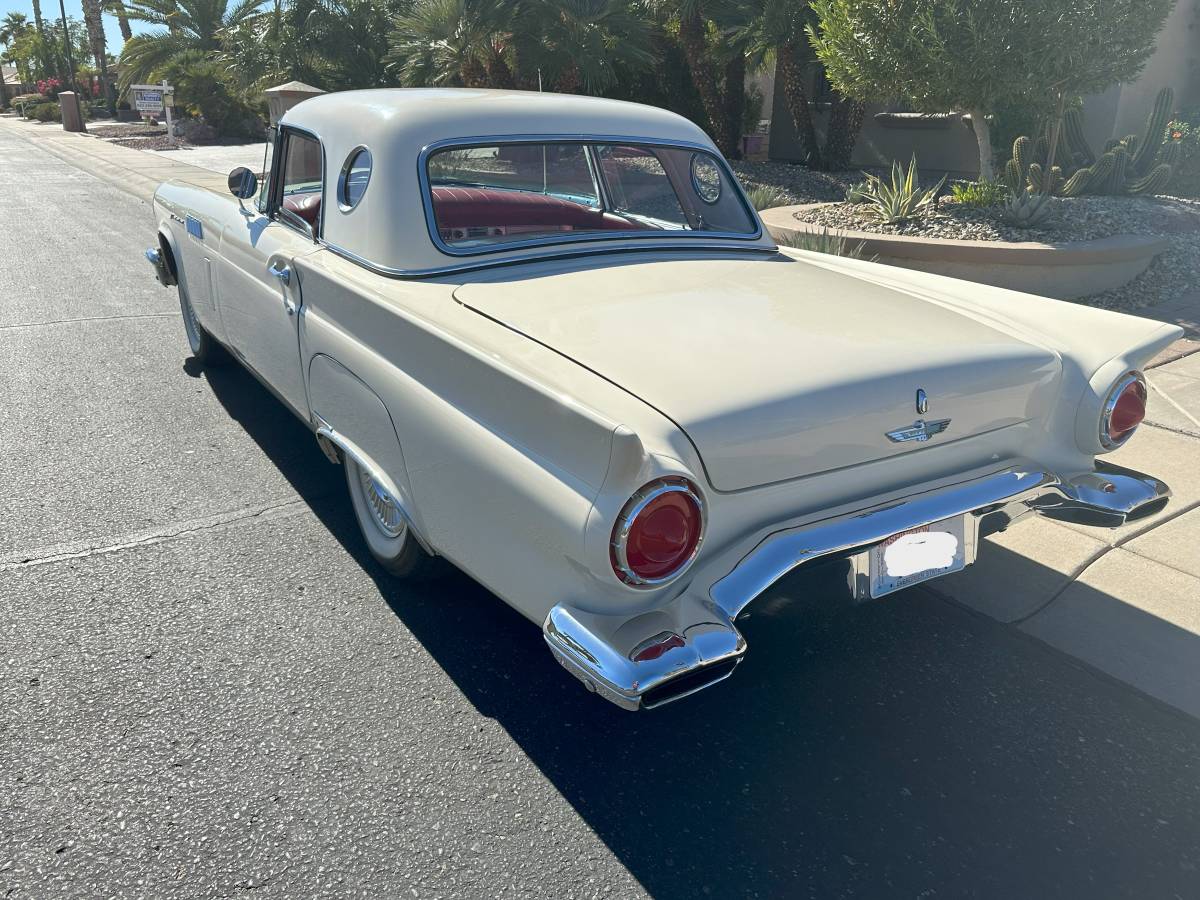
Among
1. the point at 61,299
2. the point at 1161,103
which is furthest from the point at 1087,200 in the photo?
the point at 61,299

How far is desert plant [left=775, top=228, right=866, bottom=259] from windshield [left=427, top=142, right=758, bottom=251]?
2923 mm

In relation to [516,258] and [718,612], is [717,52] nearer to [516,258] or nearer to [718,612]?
[516,258]

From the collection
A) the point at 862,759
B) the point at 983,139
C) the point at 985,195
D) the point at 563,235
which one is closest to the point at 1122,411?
the point at 862,759

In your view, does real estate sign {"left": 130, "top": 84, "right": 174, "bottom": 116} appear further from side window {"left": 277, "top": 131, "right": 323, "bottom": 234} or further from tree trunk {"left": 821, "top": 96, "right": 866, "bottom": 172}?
side window {"left": 277, "top": 131, "right": 323, "bottom": 234}

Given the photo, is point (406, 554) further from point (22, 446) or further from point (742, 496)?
point (22, 446)

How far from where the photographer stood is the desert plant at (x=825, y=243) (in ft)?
22.0

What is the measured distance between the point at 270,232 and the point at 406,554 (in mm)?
1519

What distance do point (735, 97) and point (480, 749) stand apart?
540 inches

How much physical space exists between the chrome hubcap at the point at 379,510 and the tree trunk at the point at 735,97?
491 inches

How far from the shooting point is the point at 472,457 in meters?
2.35

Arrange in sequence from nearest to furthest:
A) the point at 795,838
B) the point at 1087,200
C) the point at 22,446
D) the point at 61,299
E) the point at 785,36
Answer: the point at 795,838 → the point at 22,446 → the point at 61,299 → the point at 1087,200 → the point at 785,36

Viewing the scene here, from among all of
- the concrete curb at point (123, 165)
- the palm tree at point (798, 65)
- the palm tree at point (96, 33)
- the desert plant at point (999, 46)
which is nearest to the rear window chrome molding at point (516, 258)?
the desert plant at point (999, 46)

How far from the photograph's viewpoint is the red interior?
3361 millimetres

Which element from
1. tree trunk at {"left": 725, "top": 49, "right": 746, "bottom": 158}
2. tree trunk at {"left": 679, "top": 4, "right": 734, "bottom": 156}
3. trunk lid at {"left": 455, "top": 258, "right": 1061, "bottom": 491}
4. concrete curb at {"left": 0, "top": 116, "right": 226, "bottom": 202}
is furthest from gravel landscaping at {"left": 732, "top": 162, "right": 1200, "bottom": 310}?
concrete curb at {"left": 0, "top": 116, "right": 226, "bottom": 202}
